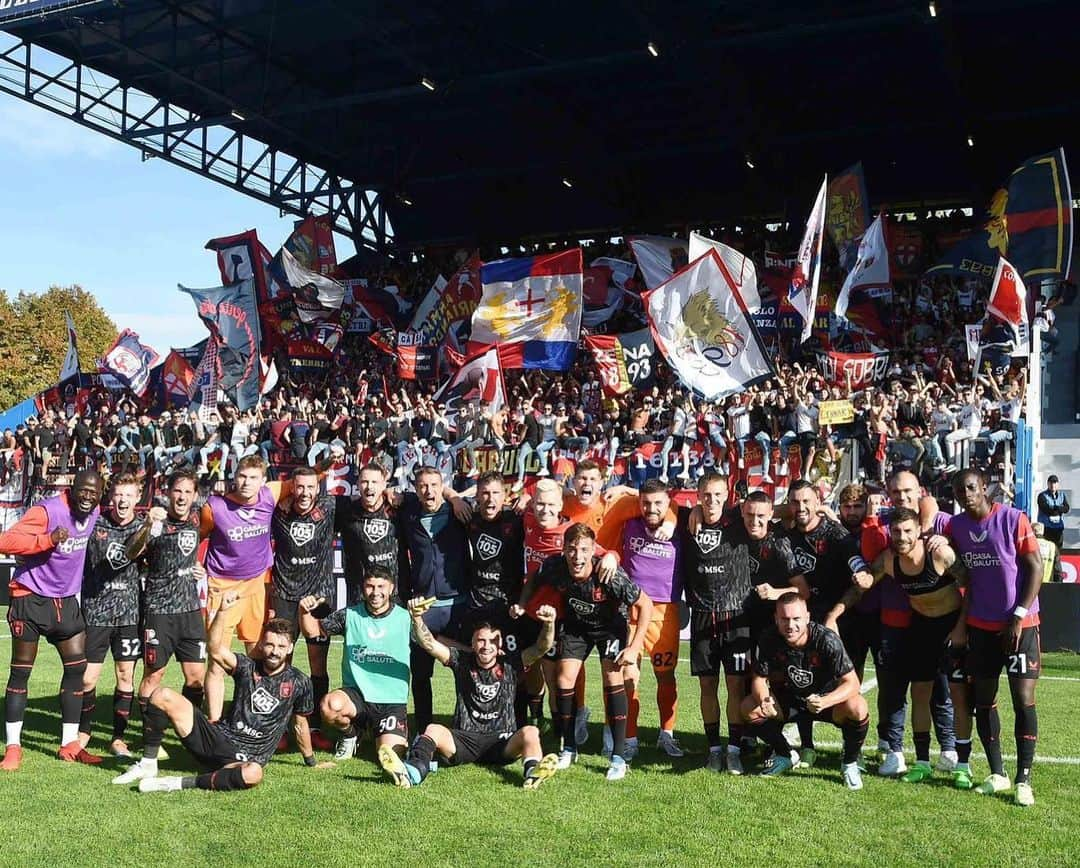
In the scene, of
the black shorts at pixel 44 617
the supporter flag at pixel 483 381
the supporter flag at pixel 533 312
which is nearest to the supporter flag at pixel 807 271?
the supporter flag at pixel 533 312

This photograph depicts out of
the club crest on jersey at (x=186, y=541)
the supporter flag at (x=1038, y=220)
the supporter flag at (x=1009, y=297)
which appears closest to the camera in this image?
the club crest on jersey at (x=186, y=541)

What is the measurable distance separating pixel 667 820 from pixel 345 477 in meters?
18.0

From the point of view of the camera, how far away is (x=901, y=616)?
8.00 meters

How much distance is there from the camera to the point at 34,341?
60.9m

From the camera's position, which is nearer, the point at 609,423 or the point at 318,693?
the point at 318,693

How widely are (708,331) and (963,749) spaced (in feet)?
40.5

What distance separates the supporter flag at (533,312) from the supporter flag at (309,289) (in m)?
8.57

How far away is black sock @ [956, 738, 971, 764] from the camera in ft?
25.3

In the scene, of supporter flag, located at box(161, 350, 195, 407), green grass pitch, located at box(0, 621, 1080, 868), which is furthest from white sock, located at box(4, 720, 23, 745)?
supporter flag, located at box(161, 350, 195, 407)

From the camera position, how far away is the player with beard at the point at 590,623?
8.02m

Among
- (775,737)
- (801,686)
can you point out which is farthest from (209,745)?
(801,686)

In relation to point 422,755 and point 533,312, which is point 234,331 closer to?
point 533,312

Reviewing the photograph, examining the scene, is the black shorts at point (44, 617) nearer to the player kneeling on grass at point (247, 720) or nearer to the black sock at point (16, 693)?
the black sock at point (16, 693)

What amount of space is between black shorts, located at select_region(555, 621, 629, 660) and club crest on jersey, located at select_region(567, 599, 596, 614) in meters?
0.17
